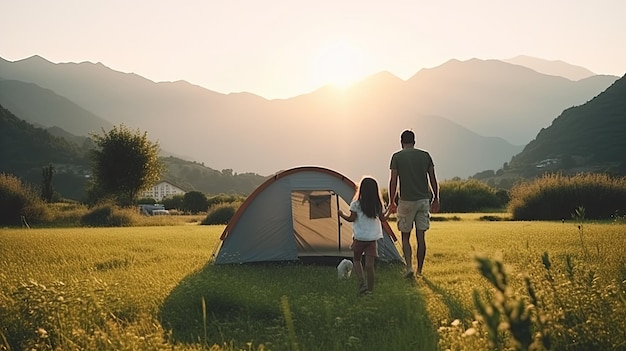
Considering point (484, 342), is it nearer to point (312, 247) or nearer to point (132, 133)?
point (312, 247)

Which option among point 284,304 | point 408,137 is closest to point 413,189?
point 408,137

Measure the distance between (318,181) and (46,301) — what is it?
25.0ft

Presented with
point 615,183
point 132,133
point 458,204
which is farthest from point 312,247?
point 132,133

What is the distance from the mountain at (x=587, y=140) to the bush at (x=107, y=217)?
299ft

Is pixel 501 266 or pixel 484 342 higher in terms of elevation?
pixel 501 266

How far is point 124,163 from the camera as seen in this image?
166 feet

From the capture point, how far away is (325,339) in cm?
662

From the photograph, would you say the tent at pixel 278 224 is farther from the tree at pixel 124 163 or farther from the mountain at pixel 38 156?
the mountain at pixel 38 156

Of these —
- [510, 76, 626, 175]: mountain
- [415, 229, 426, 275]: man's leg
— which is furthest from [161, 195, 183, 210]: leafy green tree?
[510, 76, 626, 175]: mountain

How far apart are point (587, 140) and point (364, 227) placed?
131 metres

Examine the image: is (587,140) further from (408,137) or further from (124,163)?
(408,137)

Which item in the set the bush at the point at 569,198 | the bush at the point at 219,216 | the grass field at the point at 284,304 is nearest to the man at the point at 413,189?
the grass field at the point at 284,304

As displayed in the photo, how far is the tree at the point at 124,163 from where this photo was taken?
50438mm

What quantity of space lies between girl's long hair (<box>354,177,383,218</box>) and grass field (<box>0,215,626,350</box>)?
1.21 m
